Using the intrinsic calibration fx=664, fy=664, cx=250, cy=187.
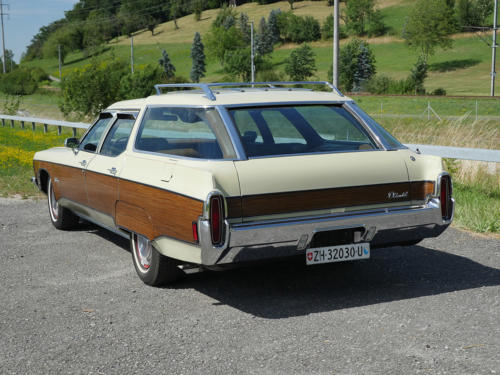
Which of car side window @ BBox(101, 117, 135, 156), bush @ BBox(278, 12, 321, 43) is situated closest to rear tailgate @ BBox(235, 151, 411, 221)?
car side window @ BBox(101, 117, 135, 156)

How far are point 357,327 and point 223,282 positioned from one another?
165cm

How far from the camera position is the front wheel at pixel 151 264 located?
5543mm

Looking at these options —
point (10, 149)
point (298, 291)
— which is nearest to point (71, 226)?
point (298, 291)

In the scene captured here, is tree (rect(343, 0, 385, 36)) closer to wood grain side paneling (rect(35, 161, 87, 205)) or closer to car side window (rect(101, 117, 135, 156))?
wood grain side paneling (rect(35, 161, 87, 205))

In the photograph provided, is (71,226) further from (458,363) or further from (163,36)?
(163,36)

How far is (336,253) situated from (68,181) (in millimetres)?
3577

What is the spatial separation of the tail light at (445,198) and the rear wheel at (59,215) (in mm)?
4623

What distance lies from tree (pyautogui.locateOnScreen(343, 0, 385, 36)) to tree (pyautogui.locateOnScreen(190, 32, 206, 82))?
27097mm

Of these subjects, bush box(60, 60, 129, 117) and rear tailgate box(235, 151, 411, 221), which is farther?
bush box(60, 60, 129, 117)

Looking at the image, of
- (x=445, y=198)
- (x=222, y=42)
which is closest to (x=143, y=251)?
(x=445, y=198)

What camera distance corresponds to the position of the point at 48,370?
3959mm

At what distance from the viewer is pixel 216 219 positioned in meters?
4.64

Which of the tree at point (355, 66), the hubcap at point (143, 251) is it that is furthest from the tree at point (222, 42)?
the hubcap at point (143, 251)

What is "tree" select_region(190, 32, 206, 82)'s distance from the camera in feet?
372
